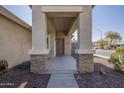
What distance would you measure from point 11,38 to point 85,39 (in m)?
4.45

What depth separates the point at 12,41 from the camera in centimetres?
828

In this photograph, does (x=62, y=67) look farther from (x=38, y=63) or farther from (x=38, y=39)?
(x=38, y=39)

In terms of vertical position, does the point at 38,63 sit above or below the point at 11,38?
below

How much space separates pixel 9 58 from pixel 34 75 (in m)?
2.30

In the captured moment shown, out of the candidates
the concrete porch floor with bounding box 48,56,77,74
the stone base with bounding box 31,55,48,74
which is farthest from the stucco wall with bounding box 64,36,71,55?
the stone base with bounding box 31,55,48,74

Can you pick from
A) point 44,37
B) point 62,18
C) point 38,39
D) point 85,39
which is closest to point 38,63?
point 38,39

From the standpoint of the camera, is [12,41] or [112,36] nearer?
[12,41]

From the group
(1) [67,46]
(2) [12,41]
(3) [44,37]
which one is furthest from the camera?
(1) [67,46]
